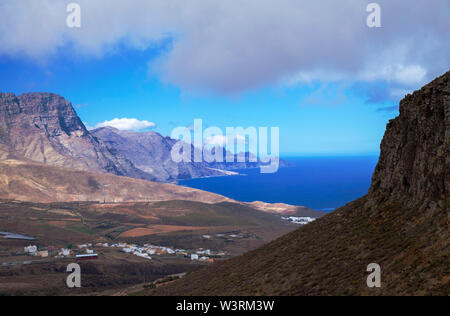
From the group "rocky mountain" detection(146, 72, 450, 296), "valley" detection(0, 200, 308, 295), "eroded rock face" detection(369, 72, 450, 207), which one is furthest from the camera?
"valley" detection(0, 200, 308, 295)

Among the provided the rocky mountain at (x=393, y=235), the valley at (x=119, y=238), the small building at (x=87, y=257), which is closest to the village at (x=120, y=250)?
the small building at (x=87, y=257)

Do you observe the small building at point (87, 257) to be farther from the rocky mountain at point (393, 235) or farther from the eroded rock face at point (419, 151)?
the eroded rock face at point (419, 151)

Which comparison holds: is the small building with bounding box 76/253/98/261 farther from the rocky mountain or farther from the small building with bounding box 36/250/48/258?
the rocky mountain

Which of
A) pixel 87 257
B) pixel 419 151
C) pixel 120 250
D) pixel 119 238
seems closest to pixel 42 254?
pixel 87 257

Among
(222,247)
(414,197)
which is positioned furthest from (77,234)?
(414,197)

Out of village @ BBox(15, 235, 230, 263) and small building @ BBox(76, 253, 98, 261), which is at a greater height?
small building @ BBox(76, 253, 98, 261)

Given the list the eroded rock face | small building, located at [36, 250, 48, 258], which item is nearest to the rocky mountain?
the eroded rock face
